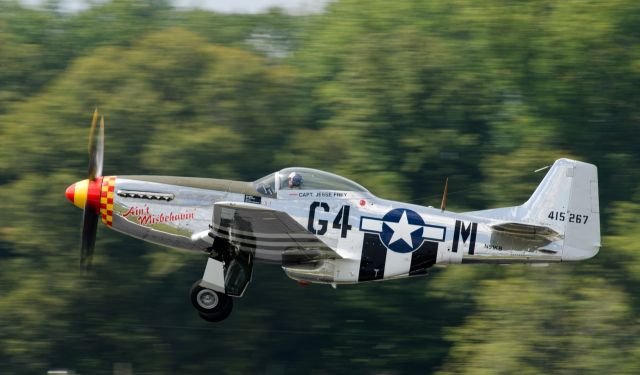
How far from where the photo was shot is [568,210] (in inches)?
688

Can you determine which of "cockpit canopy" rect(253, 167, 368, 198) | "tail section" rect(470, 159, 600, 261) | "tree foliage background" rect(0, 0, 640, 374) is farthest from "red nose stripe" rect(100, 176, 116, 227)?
"tree foliage background" rect(0, 0, 640, 374)

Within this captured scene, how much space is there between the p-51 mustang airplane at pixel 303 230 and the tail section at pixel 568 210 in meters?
0.02

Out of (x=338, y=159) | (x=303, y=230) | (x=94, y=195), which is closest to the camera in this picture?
(x=303, y=230)

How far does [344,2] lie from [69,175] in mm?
10899

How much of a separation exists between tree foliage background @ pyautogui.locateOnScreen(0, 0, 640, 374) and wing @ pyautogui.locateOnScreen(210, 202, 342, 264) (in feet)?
22.2

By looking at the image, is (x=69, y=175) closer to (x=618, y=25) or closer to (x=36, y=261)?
(x=36, y=261)

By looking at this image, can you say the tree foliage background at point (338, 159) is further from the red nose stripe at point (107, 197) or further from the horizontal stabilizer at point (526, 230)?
the red nose stripe at point (107, 197)

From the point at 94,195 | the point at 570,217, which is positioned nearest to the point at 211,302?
the point at 94,195

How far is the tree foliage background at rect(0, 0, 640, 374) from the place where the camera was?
26.1m

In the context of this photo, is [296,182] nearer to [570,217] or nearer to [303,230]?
[303,230]

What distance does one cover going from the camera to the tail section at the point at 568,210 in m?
17.3

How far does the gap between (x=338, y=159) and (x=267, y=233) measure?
1090cm

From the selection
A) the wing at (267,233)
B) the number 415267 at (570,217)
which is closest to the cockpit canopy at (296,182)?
the wing at (267,233)

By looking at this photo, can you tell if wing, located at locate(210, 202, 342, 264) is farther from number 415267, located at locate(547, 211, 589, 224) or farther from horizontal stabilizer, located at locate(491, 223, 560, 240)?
number 415267, located at locate(547, 211, 589, 224)
